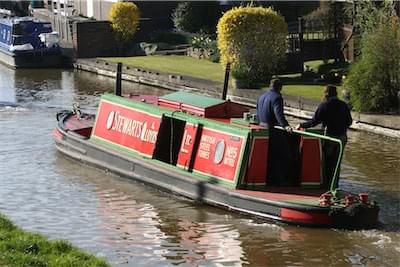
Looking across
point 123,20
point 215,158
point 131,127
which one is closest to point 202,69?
point 123,20

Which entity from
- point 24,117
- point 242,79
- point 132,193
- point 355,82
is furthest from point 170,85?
point 132,193

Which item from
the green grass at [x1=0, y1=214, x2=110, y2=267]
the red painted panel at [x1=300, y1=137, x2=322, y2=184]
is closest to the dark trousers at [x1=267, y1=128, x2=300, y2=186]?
the red painted panel at [x1=300, y1=137, x2=322, y2=184]

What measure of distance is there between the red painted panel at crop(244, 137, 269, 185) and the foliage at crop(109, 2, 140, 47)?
88.0 ft

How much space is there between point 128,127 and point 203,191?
10.4 ft

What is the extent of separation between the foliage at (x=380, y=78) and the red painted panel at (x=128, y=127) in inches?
290

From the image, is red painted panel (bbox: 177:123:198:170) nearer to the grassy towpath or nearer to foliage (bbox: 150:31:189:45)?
the grassy towpath

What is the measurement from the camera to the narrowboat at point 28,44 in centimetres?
3709

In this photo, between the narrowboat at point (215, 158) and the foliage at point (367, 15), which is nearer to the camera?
the narrowboat at point (215, 158)

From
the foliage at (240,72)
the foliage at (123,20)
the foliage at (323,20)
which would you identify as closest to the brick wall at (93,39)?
the foliage at (123,20)

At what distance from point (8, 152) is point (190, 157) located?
5.41 m

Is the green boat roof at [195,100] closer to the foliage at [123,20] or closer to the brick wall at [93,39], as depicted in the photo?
the brick wall at [93,39]

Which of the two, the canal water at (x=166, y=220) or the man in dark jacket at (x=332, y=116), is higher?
the man in dark jacket at (x=332, y=116)

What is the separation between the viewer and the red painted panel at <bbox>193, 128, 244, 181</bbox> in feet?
44.5

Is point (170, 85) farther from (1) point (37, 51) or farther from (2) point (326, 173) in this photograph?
(2) point (326, 173)
